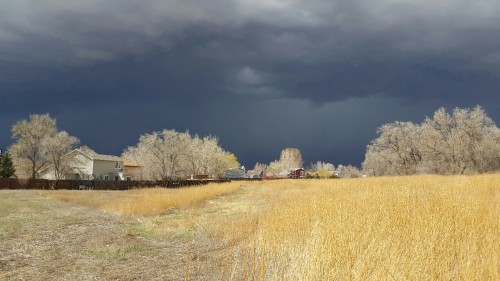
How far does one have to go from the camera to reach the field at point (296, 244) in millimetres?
4918

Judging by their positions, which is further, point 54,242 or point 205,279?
point 54,242

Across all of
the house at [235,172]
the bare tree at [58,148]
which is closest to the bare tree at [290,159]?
the house at [235,172]

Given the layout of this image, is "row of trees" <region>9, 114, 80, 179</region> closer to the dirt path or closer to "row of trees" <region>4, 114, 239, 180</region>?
"row of trees" <region>4, 114, 239, 180</region>

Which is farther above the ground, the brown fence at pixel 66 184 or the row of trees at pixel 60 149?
the row of trees at pixel 60 149

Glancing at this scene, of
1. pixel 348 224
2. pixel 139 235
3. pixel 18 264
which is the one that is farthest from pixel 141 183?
pixel 348 224

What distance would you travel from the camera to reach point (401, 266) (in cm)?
Result: 482

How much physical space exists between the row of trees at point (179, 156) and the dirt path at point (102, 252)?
188 ft

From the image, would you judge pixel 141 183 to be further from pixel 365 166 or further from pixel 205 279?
pixel 205 279

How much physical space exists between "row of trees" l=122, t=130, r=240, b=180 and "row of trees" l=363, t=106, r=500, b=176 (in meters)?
38.3

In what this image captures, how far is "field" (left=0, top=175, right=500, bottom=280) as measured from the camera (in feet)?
16.1

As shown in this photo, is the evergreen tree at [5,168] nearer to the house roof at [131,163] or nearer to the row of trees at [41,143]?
the row of trees at [41,143]

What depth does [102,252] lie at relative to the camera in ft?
35.2

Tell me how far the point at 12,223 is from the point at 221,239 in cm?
973

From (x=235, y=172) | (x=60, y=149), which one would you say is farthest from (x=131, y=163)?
(x=235, y=172)
